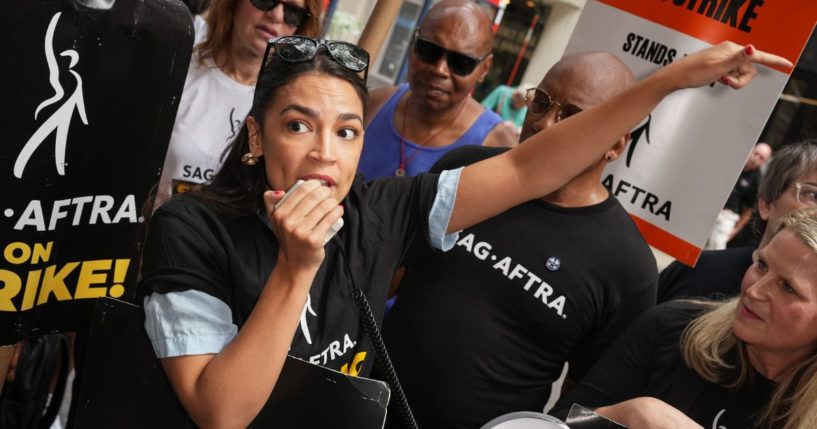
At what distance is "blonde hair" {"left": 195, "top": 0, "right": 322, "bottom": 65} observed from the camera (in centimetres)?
328

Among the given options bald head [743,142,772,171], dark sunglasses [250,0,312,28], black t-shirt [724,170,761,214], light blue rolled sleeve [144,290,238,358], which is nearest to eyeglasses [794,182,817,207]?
dark sunglasses [250,0,312,28]

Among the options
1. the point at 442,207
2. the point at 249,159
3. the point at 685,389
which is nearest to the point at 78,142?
the point at 249,159

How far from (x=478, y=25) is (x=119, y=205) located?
188 centimetres

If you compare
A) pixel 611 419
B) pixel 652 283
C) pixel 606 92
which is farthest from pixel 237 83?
pixel 611 419

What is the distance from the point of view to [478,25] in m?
3.63

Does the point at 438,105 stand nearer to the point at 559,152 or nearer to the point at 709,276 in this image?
the point at 709,276

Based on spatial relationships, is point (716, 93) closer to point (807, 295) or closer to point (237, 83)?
point (807, 295)

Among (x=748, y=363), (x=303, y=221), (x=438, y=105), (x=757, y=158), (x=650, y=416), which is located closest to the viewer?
(x=303, y=221)

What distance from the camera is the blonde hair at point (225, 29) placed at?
328cm

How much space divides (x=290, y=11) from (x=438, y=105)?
72 cm

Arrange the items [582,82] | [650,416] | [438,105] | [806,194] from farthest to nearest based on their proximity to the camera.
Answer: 1. [438,105]
2. [806,194]
3. [582,82]
4. [650,416]

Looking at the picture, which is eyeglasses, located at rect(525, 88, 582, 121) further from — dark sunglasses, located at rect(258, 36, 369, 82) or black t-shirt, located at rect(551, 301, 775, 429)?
dark sunglasses, located at rect(258, 36, 369, 82)

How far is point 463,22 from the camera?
11.7ft

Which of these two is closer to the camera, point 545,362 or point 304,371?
point 304,371
